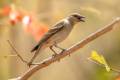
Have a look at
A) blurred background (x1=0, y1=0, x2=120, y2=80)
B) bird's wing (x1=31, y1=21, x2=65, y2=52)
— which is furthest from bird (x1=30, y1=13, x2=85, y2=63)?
blurred background (x1=0, y1=0, x2=120, y2=80)

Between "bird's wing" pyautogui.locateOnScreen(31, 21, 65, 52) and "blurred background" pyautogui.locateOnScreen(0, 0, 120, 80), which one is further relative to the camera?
"blurred background" pyautogui.locateOnScreen(0, 0, 120, 80)

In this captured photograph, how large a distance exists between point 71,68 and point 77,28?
0.50 metres

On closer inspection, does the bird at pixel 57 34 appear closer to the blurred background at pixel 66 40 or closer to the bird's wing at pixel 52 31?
the bird's wing at pixel 52 31

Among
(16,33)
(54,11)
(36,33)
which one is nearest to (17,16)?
(36,33)

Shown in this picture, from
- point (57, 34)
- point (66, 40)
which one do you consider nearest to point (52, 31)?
point (57, 34)

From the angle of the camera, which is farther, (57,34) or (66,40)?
(66,40)

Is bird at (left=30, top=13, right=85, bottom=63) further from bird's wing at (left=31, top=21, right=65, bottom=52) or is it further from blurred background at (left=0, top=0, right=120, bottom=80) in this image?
blurred background at (left=0, top=0, right=120, bottom=80)

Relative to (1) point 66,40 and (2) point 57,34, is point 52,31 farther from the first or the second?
(1) point 66,40

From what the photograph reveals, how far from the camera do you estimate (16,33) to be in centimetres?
613

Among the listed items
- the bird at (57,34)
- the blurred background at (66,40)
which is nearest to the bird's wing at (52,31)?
the bird at (57,34)

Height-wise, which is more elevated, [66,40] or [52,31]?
[52,31]

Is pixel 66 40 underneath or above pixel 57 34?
underneath

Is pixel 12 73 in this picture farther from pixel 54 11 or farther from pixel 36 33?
pixel 36 33

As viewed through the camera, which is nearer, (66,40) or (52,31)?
(52,31)
